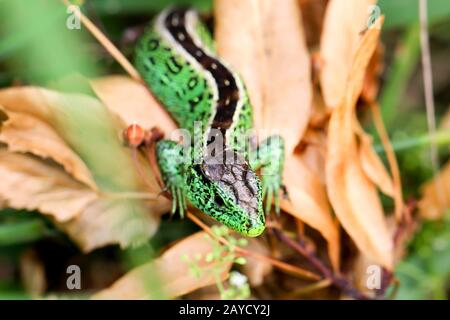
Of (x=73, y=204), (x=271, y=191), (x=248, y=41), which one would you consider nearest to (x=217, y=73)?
(x=248, y=41)

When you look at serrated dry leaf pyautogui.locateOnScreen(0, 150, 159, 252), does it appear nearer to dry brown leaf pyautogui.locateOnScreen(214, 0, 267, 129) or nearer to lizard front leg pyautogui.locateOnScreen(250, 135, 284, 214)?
lizard front leg pyautogui.locateOnScreen(250, 135, 284, 214)

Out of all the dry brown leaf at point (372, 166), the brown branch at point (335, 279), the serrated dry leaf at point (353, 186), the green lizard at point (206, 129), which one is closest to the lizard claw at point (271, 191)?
the green lizard at point (206, 129)

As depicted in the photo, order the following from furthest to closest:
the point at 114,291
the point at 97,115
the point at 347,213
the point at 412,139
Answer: the point at 412,139
the point at 347,213
the point at 114,291
the point at 97,115

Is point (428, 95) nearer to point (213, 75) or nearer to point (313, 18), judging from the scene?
point (313, 18)

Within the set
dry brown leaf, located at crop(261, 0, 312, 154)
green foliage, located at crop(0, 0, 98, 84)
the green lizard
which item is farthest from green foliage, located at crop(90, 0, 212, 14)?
green foliage, located at crop(0, 0, 98, 84)

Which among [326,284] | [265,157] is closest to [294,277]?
[326,284]

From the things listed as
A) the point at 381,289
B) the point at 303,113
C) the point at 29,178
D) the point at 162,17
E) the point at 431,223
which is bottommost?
the point at 381,289

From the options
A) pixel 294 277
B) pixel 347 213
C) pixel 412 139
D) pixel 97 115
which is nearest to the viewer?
pixel 97 115

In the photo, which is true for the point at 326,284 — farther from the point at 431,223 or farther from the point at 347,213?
the point at 431,223
